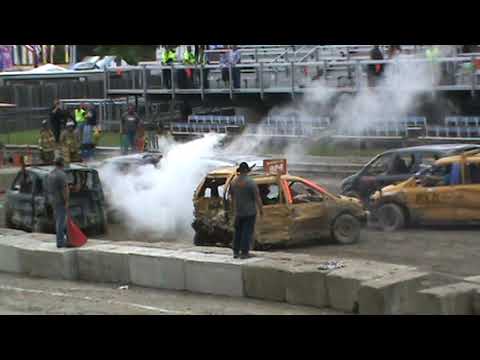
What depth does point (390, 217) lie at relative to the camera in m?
17.4

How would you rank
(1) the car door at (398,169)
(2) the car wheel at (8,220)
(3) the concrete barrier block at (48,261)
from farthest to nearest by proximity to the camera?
(2) the car wheel at (8,220)
(1) the car door at (398,169)
(3) the concrete barrier block at (48,261)

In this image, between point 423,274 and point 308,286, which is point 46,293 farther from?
point 423,274

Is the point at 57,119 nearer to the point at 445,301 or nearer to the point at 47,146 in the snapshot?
the point at 47,146

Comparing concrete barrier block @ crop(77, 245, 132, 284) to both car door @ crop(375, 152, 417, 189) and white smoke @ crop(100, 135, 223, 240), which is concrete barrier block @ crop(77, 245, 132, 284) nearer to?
white smoke @ crop(100, 135, 223, 240)

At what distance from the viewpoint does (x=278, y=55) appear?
3083cm

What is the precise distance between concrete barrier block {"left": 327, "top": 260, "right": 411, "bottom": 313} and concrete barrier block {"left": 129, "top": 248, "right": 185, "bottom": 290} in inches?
104

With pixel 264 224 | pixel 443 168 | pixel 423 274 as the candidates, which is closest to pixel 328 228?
pixel 264 224

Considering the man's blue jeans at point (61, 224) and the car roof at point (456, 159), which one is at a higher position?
the car roof at point (456, 159)

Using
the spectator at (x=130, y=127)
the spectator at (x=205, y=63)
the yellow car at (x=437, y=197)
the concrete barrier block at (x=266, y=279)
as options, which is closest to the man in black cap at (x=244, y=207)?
the concrete barrier block at (x=266, y=279)

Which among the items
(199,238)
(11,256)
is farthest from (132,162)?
(11,256)

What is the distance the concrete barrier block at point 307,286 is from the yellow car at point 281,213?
3.73 meters

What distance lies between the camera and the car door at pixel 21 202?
1791 cm

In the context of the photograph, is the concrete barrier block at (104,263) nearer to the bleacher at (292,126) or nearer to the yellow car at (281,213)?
the yellow car at (281,213)
